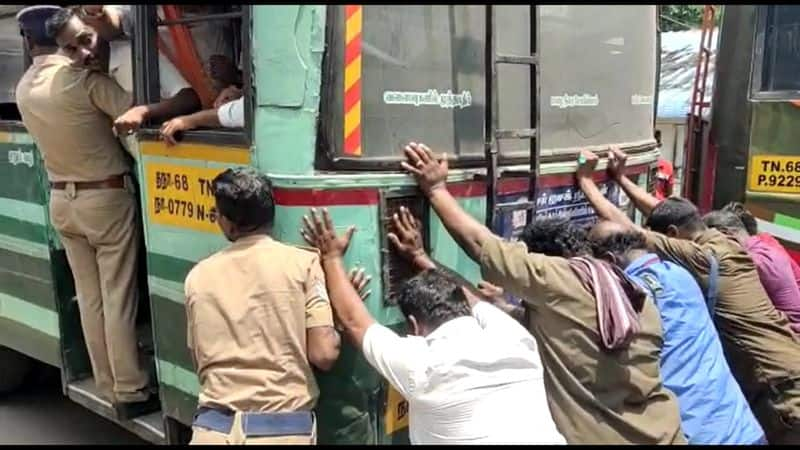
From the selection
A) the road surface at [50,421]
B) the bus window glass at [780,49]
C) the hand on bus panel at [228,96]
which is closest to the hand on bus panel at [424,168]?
the hand on bus panel at [228,96]

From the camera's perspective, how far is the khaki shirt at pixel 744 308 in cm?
337

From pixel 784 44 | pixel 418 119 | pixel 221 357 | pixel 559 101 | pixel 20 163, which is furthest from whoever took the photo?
pixel 784 44

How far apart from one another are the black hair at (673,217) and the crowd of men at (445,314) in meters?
0.10

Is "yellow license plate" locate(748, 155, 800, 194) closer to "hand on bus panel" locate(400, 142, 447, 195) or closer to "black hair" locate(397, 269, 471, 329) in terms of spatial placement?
"hand on bus panel" locate(400, 142, 447, 195)

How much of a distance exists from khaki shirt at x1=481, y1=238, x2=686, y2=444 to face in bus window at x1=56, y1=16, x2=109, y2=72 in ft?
5.79

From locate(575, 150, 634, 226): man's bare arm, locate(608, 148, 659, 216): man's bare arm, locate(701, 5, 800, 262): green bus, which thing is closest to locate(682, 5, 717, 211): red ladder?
locate(701, 5, 800, 262): green bus

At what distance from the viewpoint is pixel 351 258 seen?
270 centimetres

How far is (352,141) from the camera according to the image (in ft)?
8.89

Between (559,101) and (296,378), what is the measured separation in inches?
62.3

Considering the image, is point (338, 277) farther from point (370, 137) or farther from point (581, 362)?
point (581, 362)

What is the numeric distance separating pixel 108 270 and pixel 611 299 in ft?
6.59

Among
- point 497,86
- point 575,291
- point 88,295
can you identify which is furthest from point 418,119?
point 88,295

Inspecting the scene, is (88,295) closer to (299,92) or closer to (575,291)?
(299,92)

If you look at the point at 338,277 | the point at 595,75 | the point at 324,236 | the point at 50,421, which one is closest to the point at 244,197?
the point at 324,236
